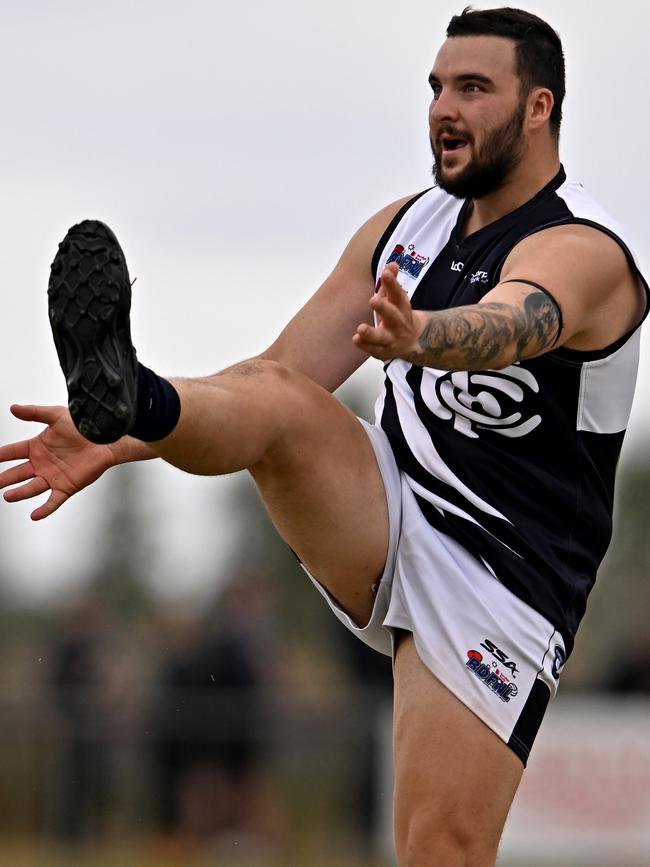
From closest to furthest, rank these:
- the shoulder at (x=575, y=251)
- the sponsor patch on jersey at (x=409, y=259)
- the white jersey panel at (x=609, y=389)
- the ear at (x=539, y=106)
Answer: the shoulder at (x=575, y=251), the white jersey panel at (x=609, y=389), the ear at (x=539, y=106), the sponsor patch on jersey at (x=409, y=259)

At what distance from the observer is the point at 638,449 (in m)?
42.3

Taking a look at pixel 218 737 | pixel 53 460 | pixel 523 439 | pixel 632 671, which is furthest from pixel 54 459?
pixel 632 671

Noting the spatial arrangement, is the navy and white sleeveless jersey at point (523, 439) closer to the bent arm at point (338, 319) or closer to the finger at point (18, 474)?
the bent arm at point (338, 319)

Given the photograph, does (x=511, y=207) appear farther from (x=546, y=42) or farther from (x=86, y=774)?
(x=86, y=774)

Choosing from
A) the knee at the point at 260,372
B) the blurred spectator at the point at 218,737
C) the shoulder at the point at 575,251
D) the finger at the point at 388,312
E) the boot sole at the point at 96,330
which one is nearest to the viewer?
the finger at the point at 388,312

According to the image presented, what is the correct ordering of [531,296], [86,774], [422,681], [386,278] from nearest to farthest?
[386,278] < [531,296] < [422,681] < [86,774]

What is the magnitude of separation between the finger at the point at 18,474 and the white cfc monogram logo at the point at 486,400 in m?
1.27

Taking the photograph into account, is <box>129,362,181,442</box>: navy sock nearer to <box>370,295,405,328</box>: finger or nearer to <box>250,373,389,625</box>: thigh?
<box>250,373,389,625</box>: thigh

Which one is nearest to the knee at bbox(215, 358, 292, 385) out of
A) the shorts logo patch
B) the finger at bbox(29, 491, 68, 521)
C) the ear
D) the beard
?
the finger at bbox(29, 491, 68, 521)

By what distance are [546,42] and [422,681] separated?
204 centimetres

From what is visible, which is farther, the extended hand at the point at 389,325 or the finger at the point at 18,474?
the finger at the point at 18,474

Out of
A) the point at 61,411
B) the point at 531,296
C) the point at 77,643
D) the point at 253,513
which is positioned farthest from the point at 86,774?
the point at 253,513

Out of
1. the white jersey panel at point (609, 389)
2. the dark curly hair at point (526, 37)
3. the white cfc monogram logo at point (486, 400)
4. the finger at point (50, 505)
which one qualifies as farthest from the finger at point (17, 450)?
the dark curly hair at point (526, 37)

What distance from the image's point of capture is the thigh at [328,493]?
15.3 feet
